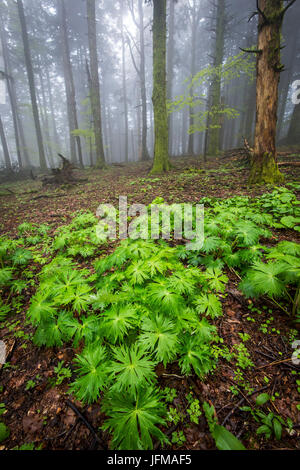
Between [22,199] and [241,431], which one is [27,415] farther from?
[22,199]

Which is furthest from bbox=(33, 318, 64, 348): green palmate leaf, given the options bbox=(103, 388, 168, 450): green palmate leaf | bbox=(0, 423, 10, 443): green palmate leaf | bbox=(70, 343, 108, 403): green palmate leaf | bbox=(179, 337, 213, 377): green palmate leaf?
bbox=(179, 337, 213, 377): green palmate leaf

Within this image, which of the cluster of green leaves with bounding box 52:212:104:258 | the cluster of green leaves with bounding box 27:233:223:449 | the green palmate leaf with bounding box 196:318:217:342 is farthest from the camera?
the cluster of green leaves with bounding box 52:212:104:258

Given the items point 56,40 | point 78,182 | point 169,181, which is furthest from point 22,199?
point 56,40

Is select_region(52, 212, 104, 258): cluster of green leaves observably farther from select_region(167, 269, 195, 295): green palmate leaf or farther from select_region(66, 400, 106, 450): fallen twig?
select_region(66, 400, 106, 450): fallen twig

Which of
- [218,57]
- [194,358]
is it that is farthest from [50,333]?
[218,57]

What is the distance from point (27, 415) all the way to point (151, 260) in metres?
1.65

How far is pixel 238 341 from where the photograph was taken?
1.95 m

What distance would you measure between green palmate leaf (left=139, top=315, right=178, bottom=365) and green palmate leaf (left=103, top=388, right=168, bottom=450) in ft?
0.82

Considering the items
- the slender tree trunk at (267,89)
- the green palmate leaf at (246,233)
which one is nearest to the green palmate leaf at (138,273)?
the green palmate leaf at (246,233)

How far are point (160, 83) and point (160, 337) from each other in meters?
9.51

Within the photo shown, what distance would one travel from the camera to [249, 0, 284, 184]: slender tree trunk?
475 cm

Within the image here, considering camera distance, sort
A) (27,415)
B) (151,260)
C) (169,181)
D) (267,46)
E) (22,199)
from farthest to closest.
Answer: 1. (22,199)
2. (169,181)
3. (267,46)
4. (151,260)
5. (27,415)

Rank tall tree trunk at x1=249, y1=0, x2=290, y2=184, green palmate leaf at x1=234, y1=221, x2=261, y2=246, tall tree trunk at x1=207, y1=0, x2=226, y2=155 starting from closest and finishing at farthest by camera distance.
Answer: green palmate leaf at x1=234, y1=221, x2=261, y2=246 < tall tree trunk at x1=249, y1=0, x2=290, y2=184 < tall tree trunk at x1=207, y1=0, x2=226, y2=155

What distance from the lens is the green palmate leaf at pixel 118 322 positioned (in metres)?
1.56
